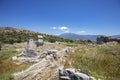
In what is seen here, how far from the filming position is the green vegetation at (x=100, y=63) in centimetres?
1558

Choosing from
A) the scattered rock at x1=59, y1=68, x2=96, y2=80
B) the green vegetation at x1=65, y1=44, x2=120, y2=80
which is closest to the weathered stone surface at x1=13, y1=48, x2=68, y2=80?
the green vegetation at x1=65, y1=44, x2=120, y2=80

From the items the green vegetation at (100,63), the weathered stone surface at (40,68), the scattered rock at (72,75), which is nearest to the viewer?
the scattered rock at (72,75)

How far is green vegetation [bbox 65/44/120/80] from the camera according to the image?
1558 cm

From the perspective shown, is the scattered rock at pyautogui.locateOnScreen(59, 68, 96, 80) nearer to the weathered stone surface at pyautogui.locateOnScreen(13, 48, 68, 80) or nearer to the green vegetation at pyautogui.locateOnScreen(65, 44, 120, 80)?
the green vegetation at pyautogui.locateOnScreen(65, 44, 120, 80)

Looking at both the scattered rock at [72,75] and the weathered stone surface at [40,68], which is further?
the weathered stone surface at [40,68]

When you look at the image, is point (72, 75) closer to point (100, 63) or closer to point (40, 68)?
point (40, 68)

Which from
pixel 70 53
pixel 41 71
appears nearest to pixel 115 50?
pixel 70 53

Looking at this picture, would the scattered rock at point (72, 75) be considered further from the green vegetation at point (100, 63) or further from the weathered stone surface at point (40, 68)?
the weathered stone surface at point (40, 68)

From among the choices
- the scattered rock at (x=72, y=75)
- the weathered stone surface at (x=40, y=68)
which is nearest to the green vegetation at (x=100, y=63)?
the weathered stone surface at (x=40, y=68)

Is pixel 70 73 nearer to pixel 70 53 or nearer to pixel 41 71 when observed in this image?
pixel 41 71

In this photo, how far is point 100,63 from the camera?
17547 mm

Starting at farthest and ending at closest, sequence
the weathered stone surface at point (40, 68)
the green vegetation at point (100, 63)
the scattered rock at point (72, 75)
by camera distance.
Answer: the weathered stone surface at point (40, 68), the green vegetation at point (100, 63), the scattered rock at point (72, 75)

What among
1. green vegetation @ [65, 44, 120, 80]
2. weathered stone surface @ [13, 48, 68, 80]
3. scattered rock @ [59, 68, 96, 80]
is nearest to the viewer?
scattered rock @ [59, 68, 96, 80]

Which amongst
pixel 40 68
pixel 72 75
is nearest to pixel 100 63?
pixel 72 75
